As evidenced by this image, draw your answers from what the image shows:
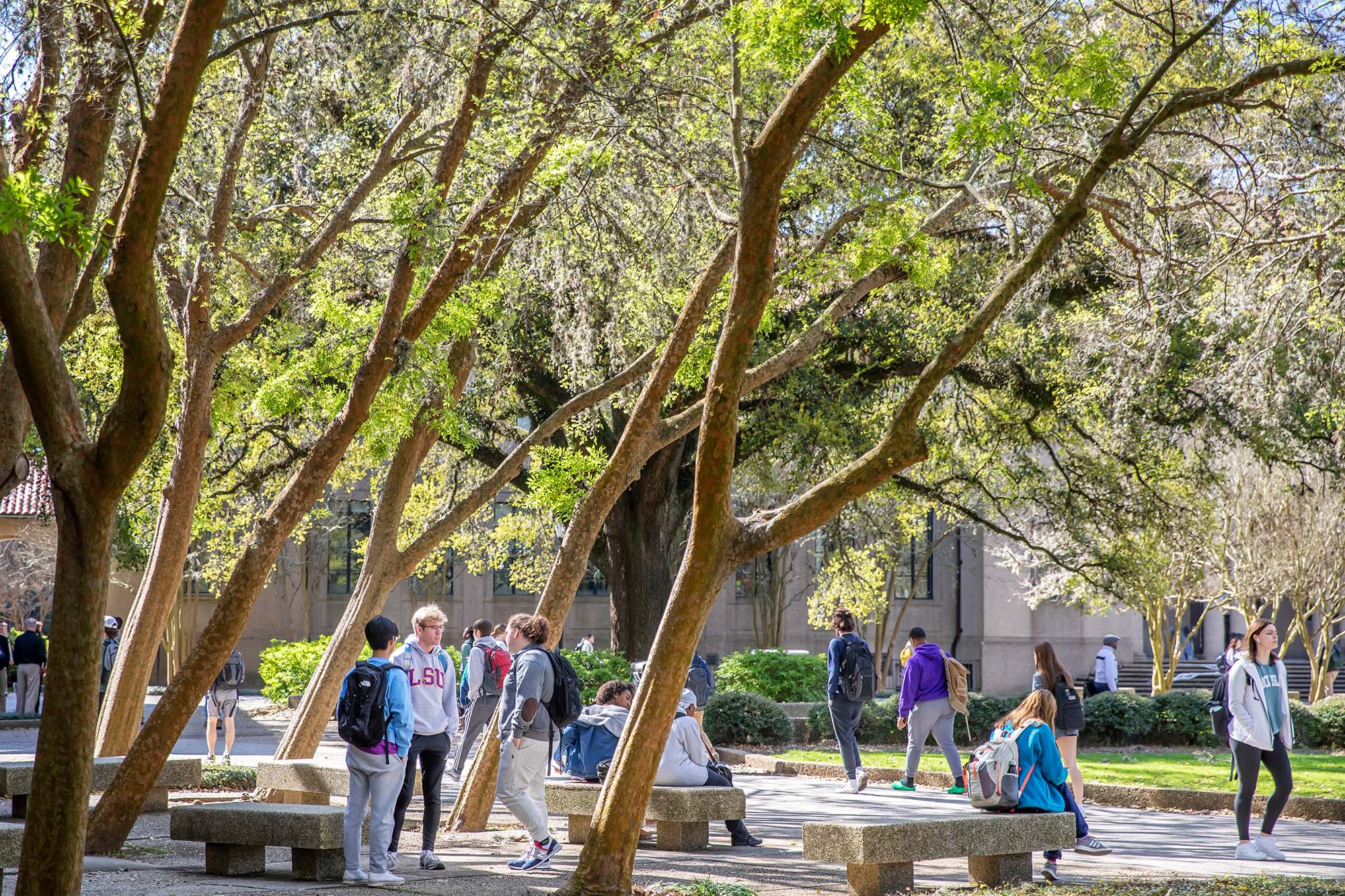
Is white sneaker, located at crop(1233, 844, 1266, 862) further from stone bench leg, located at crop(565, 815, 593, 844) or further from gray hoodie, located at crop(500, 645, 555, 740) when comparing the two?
gray hoodie, located at crop(500, 645, 555, 740)

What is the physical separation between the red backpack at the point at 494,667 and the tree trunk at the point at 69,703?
678 centimetres

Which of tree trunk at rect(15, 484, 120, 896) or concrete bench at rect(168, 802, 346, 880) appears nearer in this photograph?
tree trunk at rect(15, 484, 120, 896)

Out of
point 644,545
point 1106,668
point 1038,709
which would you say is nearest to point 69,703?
point 1038,709

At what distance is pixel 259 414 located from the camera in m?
14.3

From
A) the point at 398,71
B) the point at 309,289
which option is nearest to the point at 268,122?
the point at 309,289

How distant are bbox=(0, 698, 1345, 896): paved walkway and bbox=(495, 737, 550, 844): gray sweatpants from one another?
35 cm

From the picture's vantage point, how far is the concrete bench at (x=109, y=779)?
10.5 metres

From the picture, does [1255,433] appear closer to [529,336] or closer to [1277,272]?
[1277,272]

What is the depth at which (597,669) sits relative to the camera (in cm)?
2128

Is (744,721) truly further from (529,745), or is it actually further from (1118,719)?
(529,745)

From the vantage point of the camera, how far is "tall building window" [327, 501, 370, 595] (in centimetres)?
4328

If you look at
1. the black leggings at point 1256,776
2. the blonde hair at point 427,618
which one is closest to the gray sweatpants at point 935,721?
the black leggings at point 1256,776

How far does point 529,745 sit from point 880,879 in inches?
96.9

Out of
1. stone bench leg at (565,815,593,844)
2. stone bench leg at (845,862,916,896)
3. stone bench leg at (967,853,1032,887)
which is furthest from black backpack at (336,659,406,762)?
stone bench leg at (967,853,1032,887)
